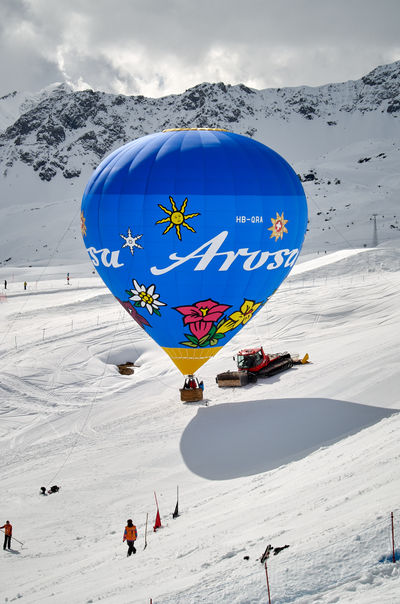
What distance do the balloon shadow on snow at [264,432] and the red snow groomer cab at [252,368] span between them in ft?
7.39

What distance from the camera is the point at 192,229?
15234 mm

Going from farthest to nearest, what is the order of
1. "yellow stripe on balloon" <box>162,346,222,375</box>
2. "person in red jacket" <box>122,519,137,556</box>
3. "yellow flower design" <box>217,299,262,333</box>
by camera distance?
"yellow stripe on balloon" <box>162,346,222,375</box>
"yellow flower design" <box>217,299,262,333</box>
"person in red jacket" <box>122,519,137,556</box>

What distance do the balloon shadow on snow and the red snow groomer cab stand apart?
225cm

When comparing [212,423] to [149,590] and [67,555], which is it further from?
[149,590]

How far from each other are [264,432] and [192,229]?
19.6ft

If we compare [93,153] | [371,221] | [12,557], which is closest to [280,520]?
[12,557]

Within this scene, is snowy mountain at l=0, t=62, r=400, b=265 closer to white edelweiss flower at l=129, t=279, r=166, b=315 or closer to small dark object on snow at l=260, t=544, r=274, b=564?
white edelweiss flower at l=129, t=279, r=166, b=315

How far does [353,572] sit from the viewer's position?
→ 7.33 m

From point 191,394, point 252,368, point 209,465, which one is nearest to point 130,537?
point 209,465

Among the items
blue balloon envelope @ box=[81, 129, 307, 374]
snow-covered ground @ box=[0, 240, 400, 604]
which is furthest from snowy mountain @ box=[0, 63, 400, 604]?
blue balloon envelope @ box=[81, 129, 307, 374]

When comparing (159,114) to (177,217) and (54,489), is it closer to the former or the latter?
(177,217)

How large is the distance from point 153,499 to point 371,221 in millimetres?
64650

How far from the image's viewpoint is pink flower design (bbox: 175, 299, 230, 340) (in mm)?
16156

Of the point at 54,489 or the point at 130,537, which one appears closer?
the point at 130,537
